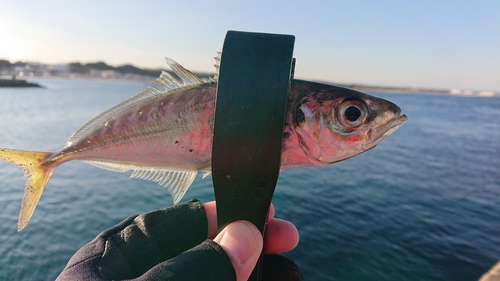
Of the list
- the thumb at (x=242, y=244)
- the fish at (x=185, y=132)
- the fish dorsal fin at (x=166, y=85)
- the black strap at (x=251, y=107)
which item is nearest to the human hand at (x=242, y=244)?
the thumb at (x=242, y=244)

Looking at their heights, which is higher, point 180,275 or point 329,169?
point 180,275

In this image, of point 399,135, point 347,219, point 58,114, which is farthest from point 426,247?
point 58,114

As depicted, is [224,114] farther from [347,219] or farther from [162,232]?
[347,219]

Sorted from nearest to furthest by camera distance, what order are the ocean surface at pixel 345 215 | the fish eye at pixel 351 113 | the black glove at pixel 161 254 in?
the black glove at pixel 161 254
the fish eye at pixel 351 113
the ocean surface at pixel 345 215

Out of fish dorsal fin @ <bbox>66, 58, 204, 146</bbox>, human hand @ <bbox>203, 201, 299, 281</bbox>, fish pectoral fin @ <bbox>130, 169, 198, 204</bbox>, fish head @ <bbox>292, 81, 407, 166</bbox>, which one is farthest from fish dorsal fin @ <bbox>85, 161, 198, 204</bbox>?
fish head @ <bbox>292, 81, 407, 166</bbox>

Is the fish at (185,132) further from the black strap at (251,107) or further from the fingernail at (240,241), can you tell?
the fingernail at (240,241)

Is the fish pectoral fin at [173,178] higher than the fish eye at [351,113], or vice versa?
the fish eye at [351,113]

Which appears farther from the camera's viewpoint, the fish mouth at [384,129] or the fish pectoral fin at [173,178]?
the fish pectoral fin at [173,178]

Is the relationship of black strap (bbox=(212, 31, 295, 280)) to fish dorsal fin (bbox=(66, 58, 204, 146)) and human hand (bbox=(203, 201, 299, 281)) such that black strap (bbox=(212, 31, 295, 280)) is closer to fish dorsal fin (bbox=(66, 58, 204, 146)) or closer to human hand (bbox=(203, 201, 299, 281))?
human hand (bbox=(203, 201, 299, 281))
